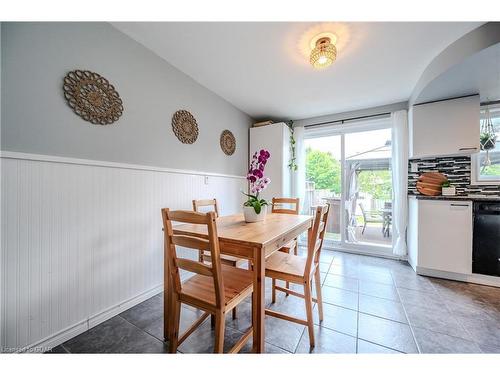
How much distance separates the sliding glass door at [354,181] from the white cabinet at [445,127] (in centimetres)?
53

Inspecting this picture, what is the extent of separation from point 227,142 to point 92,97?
5.55 ft

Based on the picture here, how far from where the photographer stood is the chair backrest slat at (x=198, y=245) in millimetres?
951

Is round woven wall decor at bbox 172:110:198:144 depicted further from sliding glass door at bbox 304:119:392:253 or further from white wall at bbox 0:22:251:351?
sliding glass door at bbox 304:119:392:253

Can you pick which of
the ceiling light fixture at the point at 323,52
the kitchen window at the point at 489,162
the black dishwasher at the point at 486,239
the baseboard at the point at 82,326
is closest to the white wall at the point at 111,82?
the baseboard at the point at 82,326

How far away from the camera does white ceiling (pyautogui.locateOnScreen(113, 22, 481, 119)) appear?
5.04 feet

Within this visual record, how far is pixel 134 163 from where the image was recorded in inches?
67.7

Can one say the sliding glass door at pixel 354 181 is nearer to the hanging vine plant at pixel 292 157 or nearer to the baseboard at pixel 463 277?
the hanging vine plant at pixel 292 157

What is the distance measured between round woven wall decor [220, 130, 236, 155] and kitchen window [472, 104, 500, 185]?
307 centimetres

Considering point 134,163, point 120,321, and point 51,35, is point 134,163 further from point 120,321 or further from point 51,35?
point 120,321

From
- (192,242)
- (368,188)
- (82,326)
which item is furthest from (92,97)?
(368,188)

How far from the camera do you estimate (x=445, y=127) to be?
2.34 m

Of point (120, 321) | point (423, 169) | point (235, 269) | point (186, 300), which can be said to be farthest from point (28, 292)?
point (423, 169)

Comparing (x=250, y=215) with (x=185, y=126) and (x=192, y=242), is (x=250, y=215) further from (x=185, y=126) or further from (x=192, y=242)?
(x=185, y=126)
